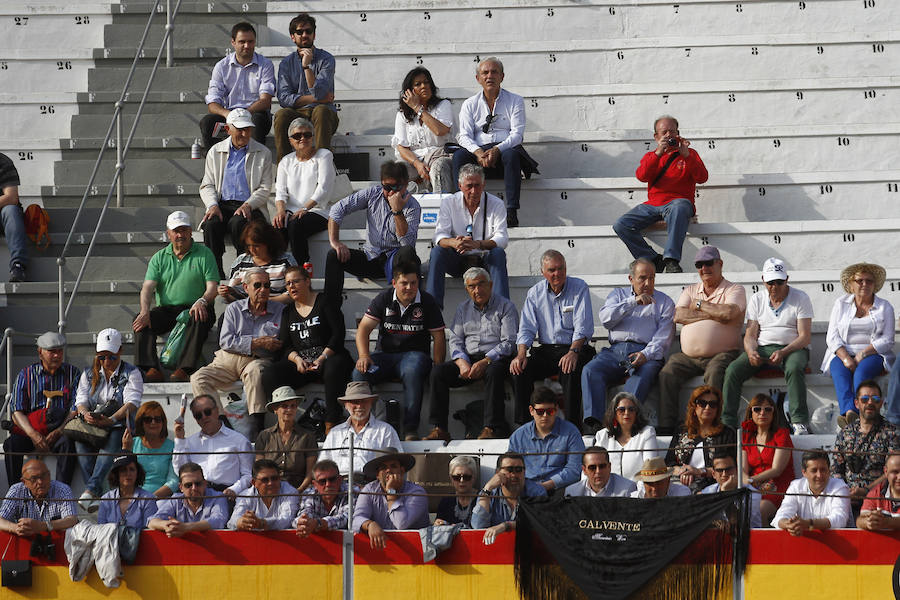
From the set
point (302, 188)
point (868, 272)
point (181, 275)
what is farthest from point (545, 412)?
point (302, 188)

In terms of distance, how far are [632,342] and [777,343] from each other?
2.95 ft

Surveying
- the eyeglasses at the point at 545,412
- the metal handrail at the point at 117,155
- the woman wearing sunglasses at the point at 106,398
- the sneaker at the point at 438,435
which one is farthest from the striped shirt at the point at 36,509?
the eyeglasses at the point at 545,412

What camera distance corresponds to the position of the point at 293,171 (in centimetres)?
1213

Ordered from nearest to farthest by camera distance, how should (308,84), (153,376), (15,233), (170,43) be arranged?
(153,376), (15,233), (308,84), (170,43)

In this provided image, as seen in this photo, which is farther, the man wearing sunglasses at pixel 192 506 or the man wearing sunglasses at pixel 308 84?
the man wearing sunglasses at pixel 308 84

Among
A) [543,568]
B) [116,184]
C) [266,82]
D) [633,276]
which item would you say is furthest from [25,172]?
[543,568]

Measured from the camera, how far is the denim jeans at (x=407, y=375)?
10.1 meters

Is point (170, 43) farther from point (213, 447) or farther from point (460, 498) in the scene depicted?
point (460, 498)

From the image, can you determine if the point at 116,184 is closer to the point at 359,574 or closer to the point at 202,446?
the point at 202,446

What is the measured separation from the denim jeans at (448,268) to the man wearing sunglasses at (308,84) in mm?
1897

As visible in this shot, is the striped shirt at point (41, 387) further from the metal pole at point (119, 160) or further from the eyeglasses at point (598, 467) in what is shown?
the eyeglasses at point (598, 467)

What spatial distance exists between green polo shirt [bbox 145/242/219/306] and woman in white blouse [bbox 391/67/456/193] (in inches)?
77.0

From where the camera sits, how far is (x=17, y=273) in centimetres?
1201

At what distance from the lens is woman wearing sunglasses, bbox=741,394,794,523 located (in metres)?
9.13
